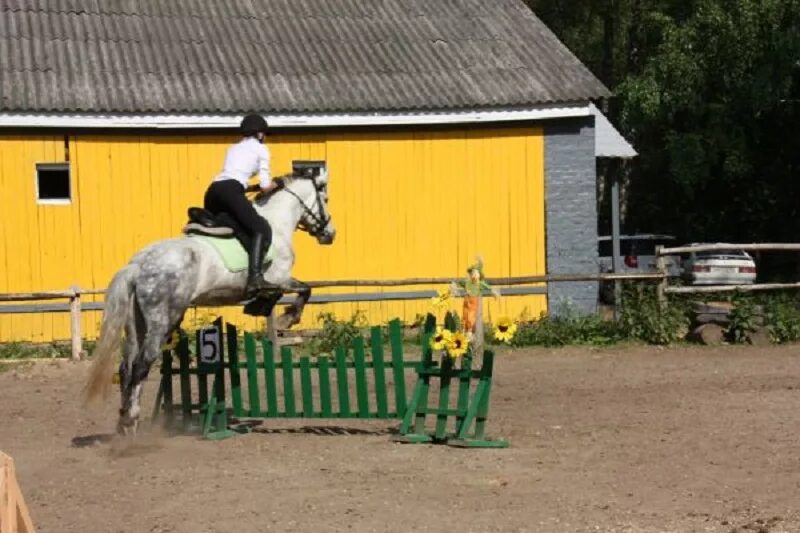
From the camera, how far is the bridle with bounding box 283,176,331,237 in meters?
11.5

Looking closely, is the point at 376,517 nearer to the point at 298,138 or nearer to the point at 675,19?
the point at 298,138

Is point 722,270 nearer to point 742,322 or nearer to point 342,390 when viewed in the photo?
point 742,322

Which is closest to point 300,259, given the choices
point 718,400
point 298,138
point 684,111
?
point 298,138

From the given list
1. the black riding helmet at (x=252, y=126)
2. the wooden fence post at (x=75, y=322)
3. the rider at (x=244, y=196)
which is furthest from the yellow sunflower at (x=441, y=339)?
the wooden fence post at (x=75, y=322)

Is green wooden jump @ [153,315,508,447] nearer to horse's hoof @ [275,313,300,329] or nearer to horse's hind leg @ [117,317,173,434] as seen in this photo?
horse's hoof @ [275,313,300,329]

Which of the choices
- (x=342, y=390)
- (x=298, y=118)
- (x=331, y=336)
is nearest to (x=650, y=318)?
(x=331, y=336)

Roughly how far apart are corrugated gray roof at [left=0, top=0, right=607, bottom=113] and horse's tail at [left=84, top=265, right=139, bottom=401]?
322 inches

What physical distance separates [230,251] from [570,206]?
995cm

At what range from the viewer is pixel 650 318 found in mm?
17656

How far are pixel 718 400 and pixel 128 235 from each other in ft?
31.0

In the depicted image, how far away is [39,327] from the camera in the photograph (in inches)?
720

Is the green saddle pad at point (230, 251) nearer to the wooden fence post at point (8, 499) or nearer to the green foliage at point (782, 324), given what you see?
the wooden fence post at point (8, 499)

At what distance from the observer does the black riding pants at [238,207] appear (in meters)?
10.7

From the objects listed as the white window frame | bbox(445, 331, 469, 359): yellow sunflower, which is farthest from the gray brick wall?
bbox(445, 331, 469, 359): yellow sunflower
